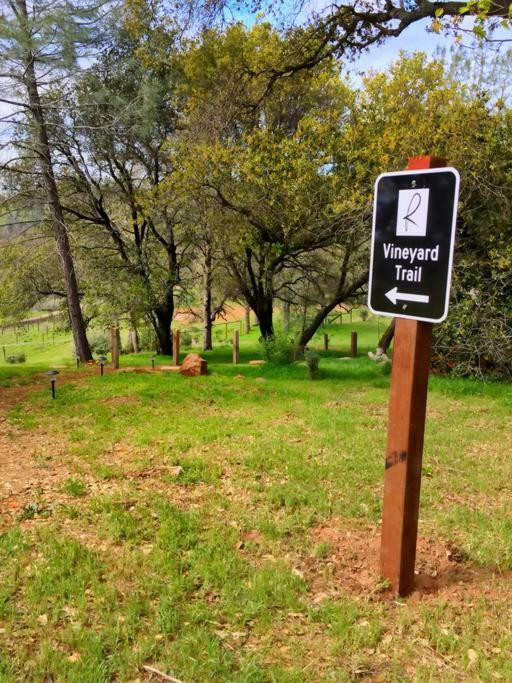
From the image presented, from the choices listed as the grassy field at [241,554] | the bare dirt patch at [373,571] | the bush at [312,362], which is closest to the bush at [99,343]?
the bush at [312,362]

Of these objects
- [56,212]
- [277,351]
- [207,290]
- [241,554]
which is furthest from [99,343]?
[241,554]

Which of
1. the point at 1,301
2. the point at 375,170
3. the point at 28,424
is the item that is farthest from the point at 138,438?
the point at 1,301

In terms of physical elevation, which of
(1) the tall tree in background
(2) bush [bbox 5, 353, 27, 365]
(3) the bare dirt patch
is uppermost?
(1) the tall tree in background

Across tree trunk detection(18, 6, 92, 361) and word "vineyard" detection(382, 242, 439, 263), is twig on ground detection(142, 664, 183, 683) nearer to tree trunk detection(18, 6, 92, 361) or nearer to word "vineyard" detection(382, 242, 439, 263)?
word "vineyard" detection(382, 242, 439, 263)

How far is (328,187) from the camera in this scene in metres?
10.3

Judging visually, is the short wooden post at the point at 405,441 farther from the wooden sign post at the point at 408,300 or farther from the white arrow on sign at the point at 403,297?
the white arrow on sign at the point at 403,297

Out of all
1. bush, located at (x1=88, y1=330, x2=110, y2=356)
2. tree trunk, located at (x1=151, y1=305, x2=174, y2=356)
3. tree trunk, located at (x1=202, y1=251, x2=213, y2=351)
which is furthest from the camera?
bush, located at (x1=88, y1=330, x2=110, y2=356)

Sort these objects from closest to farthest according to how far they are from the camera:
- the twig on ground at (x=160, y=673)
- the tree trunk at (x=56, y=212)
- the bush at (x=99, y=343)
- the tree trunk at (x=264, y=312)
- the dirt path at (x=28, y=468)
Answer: the twig on ground at (x=160, y=673) < the dirt path at (x=28, y=468) < the tree trunk at (x=56, y=212) < the tree trunk at (x=264, y=312) < the bush at (x=99, y=343)

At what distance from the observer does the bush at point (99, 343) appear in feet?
72.4

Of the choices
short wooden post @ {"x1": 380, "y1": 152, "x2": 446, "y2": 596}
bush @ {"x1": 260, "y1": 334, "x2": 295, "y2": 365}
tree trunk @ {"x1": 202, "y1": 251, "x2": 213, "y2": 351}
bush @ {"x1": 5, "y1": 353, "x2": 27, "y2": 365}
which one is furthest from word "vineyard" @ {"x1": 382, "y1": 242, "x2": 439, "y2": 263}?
bush @ {"x1": 5, "y1": 353, "x2": 27, "y2": 365}

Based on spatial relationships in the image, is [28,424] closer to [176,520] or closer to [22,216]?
[176,520]

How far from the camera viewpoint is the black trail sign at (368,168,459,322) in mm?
2379

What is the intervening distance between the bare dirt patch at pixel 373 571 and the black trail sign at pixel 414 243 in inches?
64.4

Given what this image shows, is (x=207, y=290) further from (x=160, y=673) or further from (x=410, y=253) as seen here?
(x=160, y=673)
